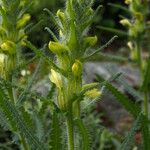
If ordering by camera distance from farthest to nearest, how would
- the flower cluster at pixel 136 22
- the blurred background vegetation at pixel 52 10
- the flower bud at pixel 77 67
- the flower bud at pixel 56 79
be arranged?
the blurred background vegetation at pixel 52 10 < the flower cluster at pixel 136 22 < the flower bud at pixel 56 79 < the flower bud at pixel 77 67

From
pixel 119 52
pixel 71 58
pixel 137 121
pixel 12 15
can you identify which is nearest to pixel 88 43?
pixel 71 58

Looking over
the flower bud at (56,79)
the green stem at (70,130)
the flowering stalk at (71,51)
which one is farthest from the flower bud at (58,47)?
the green stem at (70,130)

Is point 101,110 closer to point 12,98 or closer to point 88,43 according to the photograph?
point 12,98

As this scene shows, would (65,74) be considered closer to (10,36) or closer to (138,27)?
(10,36)

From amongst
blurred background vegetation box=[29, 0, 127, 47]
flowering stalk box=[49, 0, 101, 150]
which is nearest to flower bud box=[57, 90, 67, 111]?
flowering stalk box=[49, 0, 101, 150]

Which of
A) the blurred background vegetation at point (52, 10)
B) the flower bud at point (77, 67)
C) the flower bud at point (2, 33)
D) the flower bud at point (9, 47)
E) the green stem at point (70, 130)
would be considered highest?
the flower bud at point (2, 33)

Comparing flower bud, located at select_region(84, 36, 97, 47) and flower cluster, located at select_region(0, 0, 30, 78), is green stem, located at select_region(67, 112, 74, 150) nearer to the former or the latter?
flower bud, located at select_region(84, 36, 97, 47)

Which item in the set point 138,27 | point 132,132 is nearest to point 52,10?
point 138,27

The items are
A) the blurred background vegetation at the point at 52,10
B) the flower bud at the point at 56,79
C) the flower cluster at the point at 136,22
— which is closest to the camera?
the flower bud at the point at 56,79

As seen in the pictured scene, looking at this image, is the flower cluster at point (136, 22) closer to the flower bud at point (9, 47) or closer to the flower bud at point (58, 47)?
the flower bud at point (9, 47)
